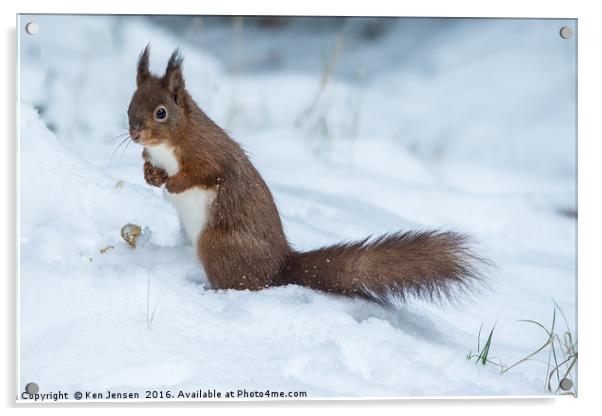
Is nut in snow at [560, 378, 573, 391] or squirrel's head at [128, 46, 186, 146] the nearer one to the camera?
squirrel's head at [128, 46, 186, 146]

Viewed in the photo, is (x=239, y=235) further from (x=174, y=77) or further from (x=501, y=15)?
(x=501, y=15)

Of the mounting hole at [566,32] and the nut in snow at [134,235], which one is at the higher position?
the mounting hole at [566,32]

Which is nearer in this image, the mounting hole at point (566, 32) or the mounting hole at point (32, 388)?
the mounting hole at point (32, 388)

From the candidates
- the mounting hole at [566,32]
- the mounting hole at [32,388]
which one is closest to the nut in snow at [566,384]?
the mounting hole at [566,32]

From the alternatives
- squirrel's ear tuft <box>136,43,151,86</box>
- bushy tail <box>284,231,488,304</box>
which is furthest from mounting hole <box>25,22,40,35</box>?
bushy tail <box>284,231,488,304</box>

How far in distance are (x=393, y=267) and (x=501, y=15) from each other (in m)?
0.73

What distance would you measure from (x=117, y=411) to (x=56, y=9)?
974 millimetres

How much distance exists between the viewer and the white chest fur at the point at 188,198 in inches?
86.7

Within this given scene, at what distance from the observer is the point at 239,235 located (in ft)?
7.22

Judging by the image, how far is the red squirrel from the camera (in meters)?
2.19

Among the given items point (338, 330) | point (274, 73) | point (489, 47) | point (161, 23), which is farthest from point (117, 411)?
point (489, 47)

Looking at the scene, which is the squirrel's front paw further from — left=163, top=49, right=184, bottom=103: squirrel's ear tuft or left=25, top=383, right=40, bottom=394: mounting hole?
left=25, top=383, right=40, bottom=394: mounting hole

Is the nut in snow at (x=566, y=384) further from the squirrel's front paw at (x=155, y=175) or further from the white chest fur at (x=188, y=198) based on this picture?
the squirrel's front paw at (x=155, y=175)

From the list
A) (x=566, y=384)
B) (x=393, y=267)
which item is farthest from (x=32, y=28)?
(x=566, y=384)
